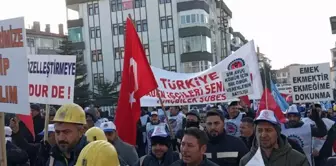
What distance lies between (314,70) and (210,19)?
4759 cm

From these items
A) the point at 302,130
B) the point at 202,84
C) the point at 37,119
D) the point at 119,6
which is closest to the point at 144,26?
the point at 119,6

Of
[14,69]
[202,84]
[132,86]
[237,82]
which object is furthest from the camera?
[202,84]

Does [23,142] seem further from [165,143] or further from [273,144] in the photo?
[273,144]

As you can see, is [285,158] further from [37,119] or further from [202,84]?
[37,119]

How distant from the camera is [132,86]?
290 inches

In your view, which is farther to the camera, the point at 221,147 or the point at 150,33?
the point at 150,33

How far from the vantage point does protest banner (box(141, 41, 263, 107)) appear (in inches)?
358

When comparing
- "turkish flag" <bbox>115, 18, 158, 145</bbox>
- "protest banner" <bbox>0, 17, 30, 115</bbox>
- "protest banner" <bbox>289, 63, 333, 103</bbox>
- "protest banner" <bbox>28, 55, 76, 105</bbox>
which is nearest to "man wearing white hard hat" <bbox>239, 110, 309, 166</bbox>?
"protest banner" <bbox>0, 17, 30, 115</bbox>

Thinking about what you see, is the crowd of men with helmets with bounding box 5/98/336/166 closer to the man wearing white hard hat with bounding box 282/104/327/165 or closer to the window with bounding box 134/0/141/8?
the man wearing white hard hat with bounding box 282/104/327/165

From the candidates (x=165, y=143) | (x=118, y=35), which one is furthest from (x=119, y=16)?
(x=165, y=143)

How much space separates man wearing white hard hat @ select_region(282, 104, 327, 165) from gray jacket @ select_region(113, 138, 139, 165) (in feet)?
7.50

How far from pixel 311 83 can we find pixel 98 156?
7504 mm

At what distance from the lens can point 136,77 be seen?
293 inches

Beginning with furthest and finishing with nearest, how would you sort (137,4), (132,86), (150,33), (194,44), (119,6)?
(119,6), (137,4), (150,33), (194,44), (132,86)
